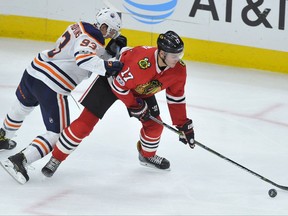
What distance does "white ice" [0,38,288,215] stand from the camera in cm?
396

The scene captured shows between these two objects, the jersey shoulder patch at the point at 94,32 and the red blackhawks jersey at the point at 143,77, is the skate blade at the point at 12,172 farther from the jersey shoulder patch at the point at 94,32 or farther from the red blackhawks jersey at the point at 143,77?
the jersey shoulder patch at the point at 94,32

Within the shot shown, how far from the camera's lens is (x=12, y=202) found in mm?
3883

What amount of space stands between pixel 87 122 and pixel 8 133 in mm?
701

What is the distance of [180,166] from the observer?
4613 mm

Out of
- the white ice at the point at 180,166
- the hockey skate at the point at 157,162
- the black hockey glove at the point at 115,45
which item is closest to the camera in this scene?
the white ice at the point at 180,166

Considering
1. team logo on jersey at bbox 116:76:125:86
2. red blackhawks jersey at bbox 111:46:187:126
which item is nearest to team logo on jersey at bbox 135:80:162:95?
red blackhawks jersey at bbox 111:46:187:126

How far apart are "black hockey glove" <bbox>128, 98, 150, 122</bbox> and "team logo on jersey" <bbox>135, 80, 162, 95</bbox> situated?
0.16 feet

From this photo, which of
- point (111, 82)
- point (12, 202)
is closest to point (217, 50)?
point (111, 82)

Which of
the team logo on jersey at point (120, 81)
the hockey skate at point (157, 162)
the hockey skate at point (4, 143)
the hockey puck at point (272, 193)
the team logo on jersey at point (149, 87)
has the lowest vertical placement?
the hockey skate at point (157, 162)

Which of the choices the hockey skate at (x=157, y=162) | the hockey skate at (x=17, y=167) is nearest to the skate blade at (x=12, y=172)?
the hockey skate at (x=17, y=167)

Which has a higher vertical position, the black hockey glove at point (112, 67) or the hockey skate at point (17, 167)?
the black hockey glove at point (112, 67)

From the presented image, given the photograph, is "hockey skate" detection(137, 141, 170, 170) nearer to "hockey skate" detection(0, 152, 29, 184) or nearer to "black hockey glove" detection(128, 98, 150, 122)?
"black hockey glove" detection(128, 98, 150, 122)

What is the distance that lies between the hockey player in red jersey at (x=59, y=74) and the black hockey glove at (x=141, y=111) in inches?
8.9

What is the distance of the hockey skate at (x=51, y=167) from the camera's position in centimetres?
417
